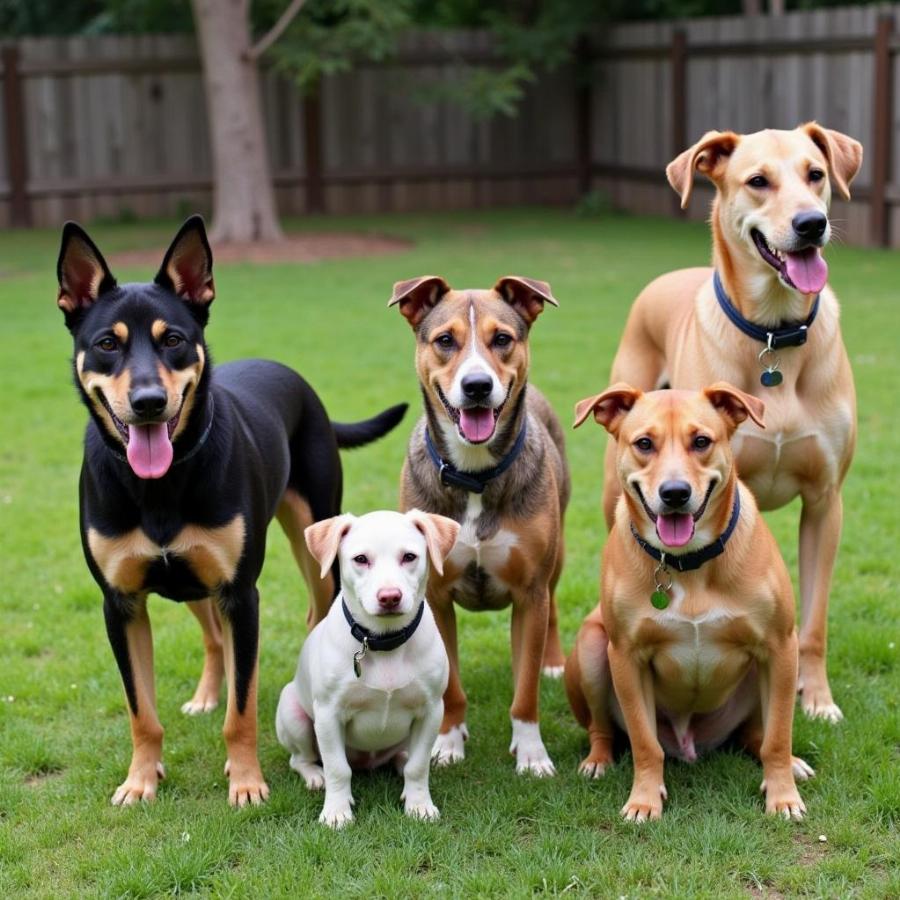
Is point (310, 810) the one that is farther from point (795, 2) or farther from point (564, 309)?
point (795, 2)

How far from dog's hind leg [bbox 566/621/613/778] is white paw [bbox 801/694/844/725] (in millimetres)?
904

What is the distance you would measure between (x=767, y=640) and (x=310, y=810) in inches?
70.1

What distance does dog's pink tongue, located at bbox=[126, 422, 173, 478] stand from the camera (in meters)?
4.67

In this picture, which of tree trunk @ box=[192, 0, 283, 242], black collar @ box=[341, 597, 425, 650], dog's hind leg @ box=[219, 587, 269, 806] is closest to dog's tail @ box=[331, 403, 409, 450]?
dog's hind leg @ box=[219, 587, 269, 806]

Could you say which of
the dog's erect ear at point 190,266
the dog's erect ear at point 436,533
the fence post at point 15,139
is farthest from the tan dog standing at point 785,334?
the fence post at point 15,139

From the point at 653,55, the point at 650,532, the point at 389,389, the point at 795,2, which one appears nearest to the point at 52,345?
the point at 389,389

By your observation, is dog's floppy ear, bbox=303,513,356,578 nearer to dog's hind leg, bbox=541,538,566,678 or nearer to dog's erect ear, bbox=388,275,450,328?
dog's erect ear, bbox=388,275,450,328

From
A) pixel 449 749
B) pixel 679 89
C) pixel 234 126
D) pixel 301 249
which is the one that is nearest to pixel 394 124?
pixel 234 126

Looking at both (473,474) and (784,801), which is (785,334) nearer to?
(473,474)

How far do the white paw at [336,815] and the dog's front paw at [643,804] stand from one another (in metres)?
0.99

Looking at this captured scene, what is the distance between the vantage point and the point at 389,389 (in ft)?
35.4

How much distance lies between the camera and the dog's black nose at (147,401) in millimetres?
4547

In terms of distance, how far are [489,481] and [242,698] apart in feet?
4.13

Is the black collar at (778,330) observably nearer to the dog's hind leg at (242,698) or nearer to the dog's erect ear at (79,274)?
the dog's hind leg at (242,698)
